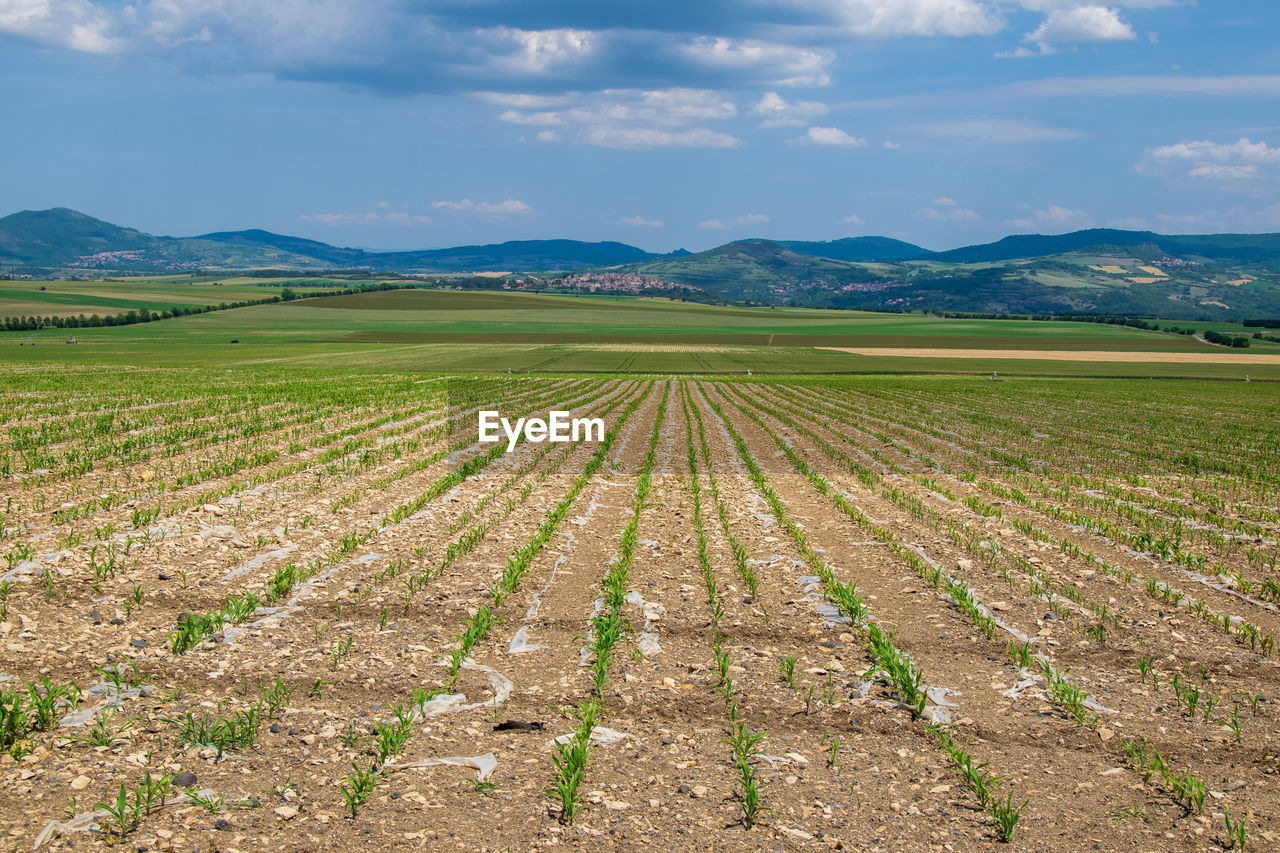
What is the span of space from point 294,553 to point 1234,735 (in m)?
11.5

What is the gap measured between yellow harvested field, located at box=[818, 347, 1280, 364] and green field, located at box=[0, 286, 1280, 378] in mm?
3398

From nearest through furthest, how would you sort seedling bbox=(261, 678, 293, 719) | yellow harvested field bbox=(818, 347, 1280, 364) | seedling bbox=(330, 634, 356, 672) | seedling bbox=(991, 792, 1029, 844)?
seedling bbox=(991, 792, 1029, 844)
seedling bbox=(261, 678, 293, 719)
seedling bbox=(330, 634, 356, 672)
yellow harvested field bbox=(818, 347, 1280, 364)

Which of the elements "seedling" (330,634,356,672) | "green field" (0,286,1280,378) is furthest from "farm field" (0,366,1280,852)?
"green field" (0,286,1280,378)

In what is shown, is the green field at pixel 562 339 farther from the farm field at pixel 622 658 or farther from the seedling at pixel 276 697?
the seedling at pixel 276 697

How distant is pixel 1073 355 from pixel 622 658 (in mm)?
106831

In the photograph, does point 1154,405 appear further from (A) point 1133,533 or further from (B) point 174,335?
(B) point 174,335

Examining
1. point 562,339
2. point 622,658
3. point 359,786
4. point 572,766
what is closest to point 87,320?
point 562,339

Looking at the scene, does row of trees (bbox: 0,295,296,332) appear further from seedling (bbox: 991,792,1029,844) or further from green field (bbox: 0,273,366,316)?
seedling (bbox: 991,792,1029,844)

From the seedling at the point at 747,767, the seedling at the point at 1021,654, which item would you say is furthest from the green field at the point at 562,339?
the seedling at the point at 747,767

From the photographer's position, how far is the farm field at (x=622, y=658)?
19.7ft

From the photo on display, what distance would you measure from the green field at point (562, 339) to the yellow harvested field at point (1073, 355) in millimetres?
3398

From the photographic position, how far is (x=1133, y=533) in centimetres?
1434

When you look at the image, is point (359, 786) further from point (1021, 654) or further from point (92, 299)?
point (92, 299)

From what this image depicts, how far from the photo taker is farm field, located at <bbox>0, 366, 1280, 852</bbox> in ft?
19.7
